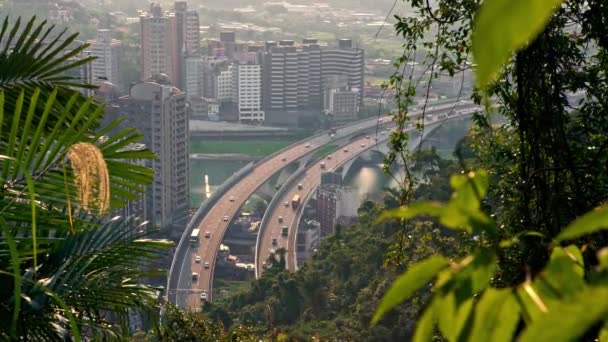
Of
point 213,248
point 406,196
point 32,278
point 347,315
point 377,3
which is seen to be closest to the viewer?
point 32,278

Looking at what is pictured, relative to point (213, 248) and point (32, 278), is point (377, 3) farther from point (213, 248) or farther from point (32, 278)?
point (32, 278)

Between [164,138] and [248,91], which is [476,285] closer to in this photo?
[164,138]

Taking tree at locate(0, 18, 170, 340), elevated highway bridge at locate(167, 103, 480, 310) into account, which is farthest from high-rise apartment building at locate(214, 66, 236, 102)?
tree at locate(0, 18, 170, 340)

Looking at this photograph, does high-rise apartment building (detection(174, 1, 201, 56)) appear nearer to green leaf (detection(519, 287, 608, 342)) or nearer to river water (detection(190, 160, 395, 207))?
river water (detection(190, 160, 395, 207))

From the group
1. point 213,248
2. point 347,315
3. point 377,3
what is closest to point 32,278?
point 347,315

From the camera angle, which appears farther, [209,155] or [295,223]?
[209,155]

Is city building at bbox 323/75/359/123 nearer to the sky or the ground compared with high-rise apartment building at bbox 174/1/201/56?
nearer to the ground
